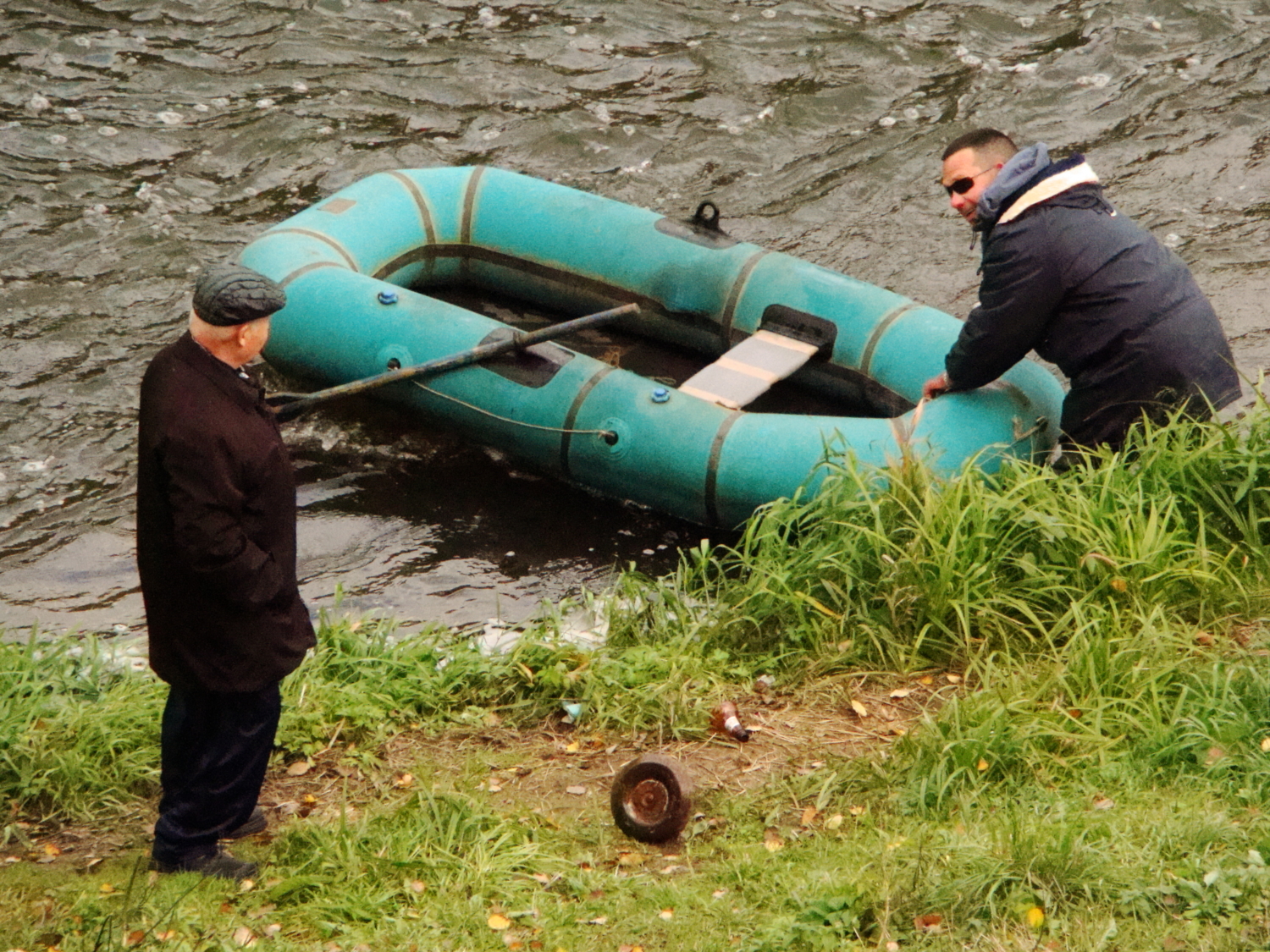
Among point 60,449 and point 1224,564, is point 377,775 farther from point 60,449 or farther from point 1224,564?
point 60,449

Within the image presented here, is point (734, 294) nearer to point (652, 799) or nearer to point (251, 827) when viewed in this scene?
point (652, 799)

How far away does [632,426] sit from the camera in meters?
5.61

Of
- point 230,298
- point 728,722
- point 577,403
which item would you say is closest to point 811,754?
point 728,722

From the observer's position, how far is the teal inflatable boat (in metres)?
5.35

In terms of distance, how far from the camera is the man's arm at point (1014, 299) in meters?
4.82

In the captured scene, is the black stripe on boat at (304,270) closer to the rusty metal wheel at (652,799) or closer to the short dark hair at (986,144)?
the short dark hair at (986,144)

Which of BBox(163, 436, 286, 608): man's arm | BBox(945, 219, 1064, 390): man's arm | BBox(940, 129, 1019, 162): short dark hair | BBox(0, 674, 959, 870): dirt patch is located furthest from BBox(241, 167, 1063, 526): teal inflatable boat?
BBox(163, 436, 286, 608): man's arm

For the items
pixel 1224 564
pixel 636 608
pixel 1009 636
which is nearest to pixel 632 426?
pixel 636 608

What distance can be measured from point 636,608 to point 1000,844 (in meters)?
1.90

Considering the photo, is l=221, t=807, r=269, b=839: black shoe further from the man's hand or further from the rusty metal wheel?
the man's hand

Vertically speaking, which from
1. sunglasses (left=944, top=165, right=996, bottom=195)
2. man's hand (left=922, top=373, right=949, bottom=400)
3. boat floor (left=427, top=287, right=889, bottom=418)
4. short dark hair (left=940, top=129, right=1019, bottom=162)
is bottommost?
boat floor (left=427, top=287, right=889, bottom=418)

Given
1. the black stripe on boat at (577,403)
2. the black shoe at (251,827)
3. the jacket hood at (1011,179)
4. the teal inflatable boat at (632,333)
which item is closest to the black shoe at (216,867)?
the black shoe at (251,827)

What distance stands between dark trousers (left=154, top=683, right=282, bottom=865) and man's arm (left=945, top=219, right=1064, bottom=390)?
2766 mm

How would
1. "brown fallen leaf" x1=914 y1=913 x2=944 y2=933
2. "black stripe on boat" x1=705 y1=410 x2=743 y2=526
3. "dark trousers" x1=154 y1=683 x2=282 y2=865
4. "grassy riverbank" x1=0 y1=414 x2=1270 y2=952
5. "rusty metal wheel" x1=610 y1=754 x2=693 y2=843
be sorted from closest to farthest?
"brown fallen leaf" x1=914 y1=913 x2=944 y2=933, "grassy riverbank" x1=0 y1=414 x2=1270 y2=952, "dark trousers" x1=154 y1=683 x2=282 y2=865, "rusty metal wheel" x1=610 y1=754 x2=693 y2=843, "black stripe on boat" x1=705 y1=410 x2=743 y2=526
